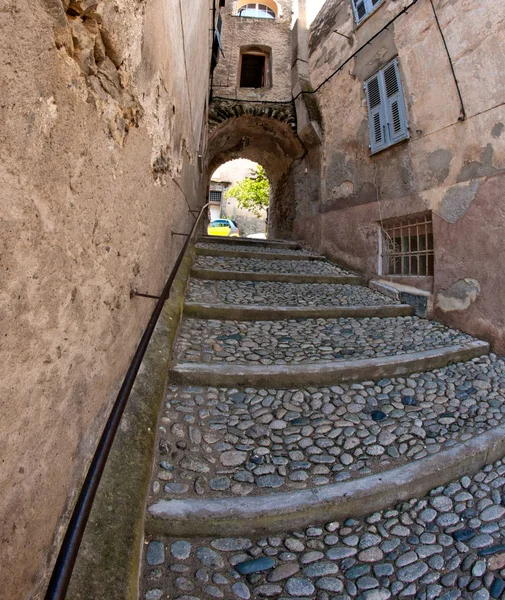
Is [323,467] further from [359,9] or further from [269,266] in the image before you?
[359,9]

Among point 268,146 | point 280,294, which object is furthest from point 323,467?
point 268,146

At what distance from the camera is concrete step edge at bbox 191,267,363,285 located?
4.29 meters

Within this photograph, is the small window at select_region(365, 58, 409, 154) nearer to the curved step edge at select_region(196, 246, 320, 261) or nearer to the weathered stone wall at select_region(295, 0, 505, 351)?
the weathered stone wall at select_region(295, 0, 505, 351)

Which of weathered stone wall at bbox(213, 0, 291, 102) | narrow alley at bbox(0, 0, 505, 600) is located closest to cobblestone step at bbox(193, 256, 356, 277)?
narrow alley at bbox(0, 0, 505, 600)

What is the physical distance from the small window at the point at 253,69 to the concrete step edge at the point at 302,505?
10074mm

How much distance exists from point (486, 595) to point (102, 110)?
7.03ft

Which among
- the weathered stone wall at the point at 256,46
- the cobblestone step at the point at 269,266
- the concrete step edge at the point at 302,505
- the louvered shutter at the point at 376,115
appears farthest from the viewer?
the weathered stone wall at the point at 256,46

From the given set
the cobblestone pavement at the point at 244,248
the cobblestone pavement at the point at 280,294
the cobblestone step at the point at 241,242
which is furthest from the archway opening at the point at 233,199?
the cobblestone pavement at the point at 280,294

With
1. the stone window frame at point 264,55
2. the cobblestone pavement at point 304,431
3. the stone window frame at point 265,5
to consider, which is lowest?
the cobblestone pavement at point 304,431

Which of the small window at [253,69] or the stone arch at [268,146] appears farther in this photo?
the small window at [253,69]

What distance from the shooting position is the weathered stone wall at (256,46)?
7992 millimetres

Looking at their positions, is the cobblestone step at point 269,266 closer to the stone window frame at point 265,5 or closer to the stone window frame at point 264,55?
the stone window frame at point 264,55

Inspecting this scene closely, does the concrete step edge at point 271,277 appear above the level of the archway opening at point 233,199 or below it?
below

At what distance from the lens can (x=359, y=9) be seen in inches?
219
